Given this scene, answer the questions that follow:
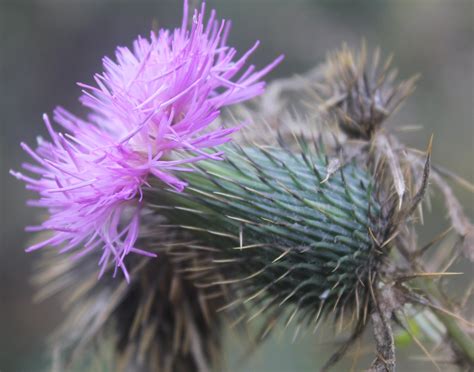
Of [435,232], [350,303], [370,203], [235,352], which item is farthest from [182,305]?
[435,232]

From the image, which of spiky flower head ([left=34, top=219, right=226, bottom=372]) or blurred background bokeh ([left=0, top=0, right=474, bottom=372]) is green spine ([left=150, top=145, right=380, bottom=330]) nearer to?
spiky flower head ([left=34, top=219, right=226, bottom=372])

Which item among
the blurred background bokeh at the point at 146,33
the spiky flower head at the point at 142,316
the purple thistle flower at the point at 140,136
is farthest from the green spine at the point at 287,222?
the blurred background bokeh at the point at 146,33

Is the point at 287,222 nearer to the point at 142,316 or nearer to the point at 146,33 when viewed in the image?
the point at 142,316

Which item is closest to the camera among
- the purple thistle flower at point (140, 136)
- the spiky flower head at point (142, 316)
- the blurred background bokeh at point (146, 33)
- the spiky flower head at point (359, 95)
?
the purple thistle flower at point (140, 136)

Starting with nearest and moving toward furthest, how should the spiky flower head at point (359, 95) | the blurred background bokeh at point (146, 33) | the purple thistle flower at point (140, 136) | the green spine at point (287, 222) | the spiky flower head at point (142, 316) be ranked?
the purple thistle flower at point (140, 136), the green spine at point (287, 222), the spiky flower head at point (359, 95), the spiky flower head at point (142, 316), the blurred background bokeh at point (146, 33)

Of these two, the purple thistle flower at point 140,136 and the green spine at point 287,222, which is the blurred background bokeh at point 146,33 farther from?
the purple thistle flower at point 140,136

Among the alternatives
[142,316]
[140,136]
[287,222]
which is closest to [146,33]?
[142,316]
